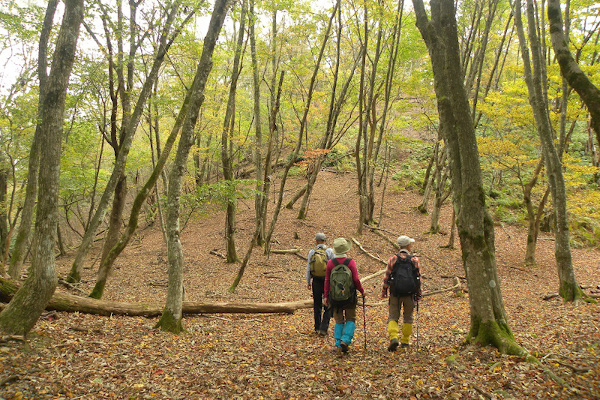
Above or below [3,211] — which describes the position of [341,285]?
below

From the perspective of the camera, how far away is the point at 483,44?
12.4 m

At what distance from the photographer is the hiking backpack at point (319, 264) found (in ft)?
20.0

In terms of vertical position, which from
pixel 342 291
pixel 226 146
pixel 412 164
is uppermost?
pixel 412 164

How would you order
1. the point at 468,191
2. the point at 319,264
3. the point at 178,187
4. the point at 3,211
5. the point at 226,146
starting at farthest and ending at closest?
the point at 3,211, the point at 226,146, the point at 319,264, the point at 178,187, the point at 468,191

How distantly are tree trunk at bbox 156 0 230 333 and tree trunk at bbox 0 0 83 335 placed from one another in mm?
1742

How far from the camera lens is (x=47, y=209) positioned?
4195 millimetres

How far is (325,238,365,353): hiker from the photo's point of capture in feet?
16.6

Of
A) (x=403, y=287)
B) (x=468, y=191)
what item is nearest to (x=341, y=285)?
(x=403, y=287)

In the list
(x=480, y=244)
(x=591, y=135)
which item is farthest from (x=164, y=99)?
(x=591, y=135)

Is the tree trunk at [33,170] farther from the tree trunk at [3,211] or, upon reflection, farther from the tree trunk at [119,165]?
the tree trunk at [3,211]

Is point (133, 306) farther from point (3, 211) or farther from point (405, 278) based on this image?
point (3, 211)

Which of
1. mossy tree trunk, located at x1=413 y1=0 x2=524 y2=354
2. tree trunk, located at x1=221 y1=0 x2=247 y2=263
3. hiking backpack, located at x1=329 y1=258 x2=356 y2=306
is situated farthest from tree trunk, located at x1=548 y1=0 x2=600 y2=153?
tree trunk, located at x1=221 y1=0 x2=247 y2=263

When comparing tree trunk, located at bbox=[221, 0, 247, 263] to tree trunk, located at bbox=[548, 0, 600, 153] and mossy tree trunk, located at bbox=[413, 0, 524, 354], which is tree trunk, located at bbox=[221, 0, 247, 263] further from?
tree trunk, located at bbox=[548, 0, 600, 153]

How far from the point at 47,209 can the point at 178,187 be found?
195cm
